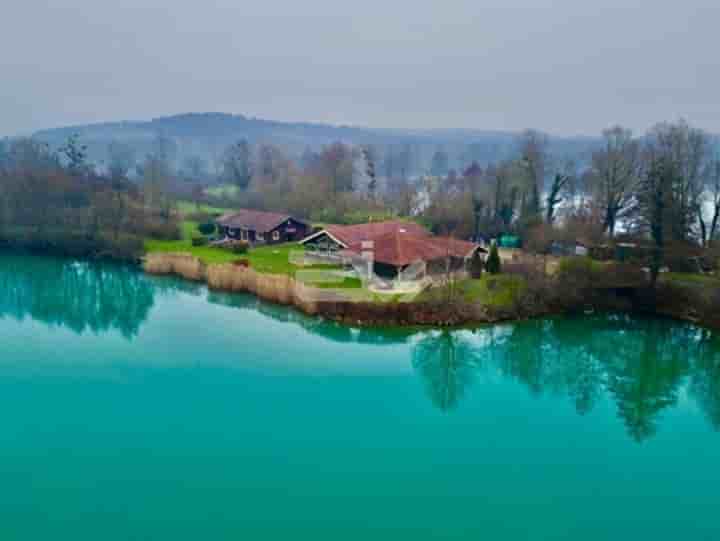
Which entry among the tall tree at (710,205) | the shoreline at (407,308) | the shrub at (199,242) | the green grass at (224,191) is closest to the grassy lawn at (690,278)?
the shoreline at (407,308)

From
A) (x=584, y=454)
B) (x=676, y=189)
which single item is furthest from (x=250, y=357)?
(x=676, y=189)

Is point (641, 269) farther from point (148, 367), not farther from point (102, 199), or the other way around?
point (102, 199)

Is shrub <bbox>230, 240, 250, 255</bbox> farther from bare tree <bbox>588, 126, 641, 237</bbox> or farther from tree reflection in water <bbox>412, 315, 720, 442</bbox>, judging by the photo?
bare tree <bbox>588, 126, 641, 237</bbox>

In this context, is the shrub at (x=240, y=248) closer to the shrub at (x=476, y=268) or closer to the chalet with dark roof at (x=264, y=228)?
the chalet with dark roof at (x=264, y=228)

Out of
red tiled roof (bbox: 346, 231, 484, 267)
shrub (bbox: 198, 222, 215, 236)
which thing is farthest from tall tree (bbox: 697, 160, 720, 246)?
shrub (bbox: 198, 222, 215, 236)

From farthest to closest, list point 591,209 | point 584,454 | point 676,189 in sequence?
point 591,209 < point 676,189 < point 584,454
